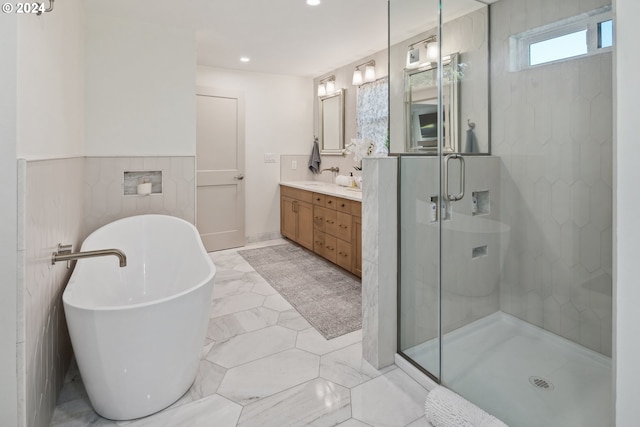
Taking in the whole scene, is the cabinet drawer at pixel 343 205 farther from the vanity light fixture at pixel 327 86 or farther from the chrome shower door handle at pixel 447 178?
the vanity light fixture at pixel 327 86

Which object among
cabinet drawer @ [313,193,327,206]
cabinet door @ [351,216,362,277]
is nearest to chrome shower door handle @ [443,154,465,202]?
cabinet door @ [351,216,362,277]

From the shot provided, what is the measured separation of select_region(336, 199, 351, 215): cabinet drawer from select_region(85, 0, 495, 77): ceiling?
1649mm

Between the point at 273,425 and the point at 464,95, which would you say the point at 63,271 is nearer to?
the point at 273,425

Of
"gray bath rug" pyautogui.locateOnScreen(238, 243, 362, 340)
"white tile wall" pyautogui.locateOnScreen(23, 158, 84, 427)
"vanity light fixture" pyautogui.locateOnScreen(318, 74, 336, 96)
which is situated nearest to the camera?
"white tile wall" pyautogui.locateOnScreen(23, 158, 84, 427)

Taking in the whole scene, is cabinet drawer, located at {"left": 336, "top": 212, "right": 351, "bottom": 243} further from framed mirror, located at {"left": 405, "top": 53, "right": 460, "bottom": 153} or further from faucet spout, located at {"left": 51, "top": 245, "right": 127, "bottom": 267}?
faucet spout, located at {"left": 51, "top": 245, "right": 127, "bottom": 267}

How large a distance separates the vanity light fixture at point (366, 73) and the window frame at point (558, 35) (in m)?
2.09

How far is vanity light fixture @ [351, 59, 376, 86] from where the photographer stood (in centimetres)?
408

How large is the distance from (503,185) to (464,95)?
2.03ft

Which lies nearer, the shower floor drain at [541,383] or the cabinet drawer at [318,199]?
the shower floor drain at [541,383]

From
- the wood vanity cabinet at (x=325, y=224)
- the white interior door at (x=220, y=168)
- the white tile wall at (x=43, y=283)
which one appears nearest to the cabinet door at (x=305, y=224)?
the wood vanity cabinet at (x=325, y=224)

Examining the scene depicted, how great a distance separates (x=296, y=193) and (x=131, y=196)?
6.87 feet

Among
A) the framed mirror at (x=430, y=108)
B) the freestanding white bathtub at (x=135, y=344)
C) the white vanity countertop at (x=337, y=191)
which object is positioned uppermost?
the framed mirror at (x=430, y=108)

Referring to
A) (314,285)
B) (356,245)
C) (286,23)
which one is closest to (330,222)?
(356,245)

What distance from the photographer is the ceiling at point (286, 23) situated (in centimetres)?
228
